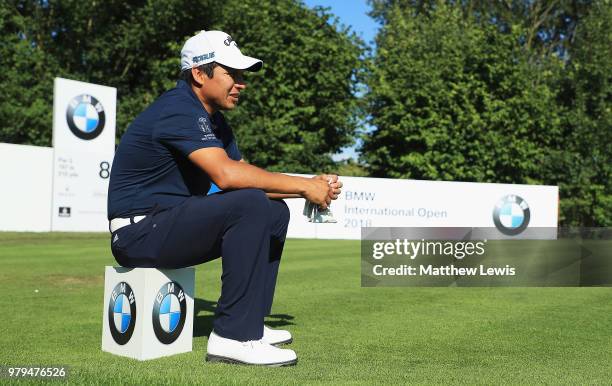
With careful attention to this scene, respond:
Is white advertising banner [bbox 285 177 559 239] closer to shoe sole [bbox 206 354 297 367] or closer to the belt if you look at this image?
the belt

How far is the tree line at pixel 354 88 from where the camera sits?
1242 inches

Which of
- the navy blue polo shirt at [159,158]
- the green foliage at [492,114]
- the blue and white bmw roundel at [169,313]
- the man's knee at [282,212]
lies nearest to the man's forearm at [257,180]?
the navy blue polo shirt at [159,158]

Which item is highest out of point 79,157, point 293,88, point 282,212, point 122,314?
point 293,88

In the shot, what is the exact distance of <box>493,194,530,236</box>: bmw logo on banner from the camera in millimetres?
23281

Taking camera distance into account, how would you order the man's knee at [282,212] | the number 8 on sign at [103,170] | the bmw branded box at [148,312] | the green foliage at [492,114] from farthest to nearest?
the green foliage at [492,114]
the number 8 on sign at [103,170]
the man's knee at [282,212]
the bmw branded box at [148,312]

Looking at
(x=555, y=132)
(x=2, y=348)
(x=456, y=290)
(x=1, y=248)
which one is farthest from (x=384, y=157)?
(x=2, y=348)

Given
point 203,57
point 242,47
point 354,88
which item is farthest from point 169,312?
point 354,88

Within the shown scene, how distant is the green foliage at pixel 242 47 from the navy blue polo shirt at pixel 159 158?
2706 cm

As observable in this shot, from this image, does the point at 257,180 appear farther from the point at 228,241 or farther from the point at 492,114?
the point at 492,114

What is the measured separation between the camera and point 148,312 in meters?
4.03

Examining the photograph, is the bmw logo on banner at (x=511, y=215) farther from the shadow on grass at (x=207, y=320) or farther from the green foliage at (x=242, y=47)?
the shadow on grass at (x=207, y=320)

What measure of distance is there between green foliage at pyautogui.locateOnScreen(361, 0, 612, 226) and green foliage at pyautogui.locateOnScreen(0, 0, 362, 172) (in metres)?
2.23

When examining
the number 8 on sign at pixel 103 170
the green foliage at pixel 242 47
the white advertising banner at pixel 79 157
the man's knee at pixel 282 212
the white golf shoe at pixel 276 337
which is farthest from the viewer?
the green foliage at pixel 242 47

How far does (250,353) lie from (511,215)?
68.5 ft
